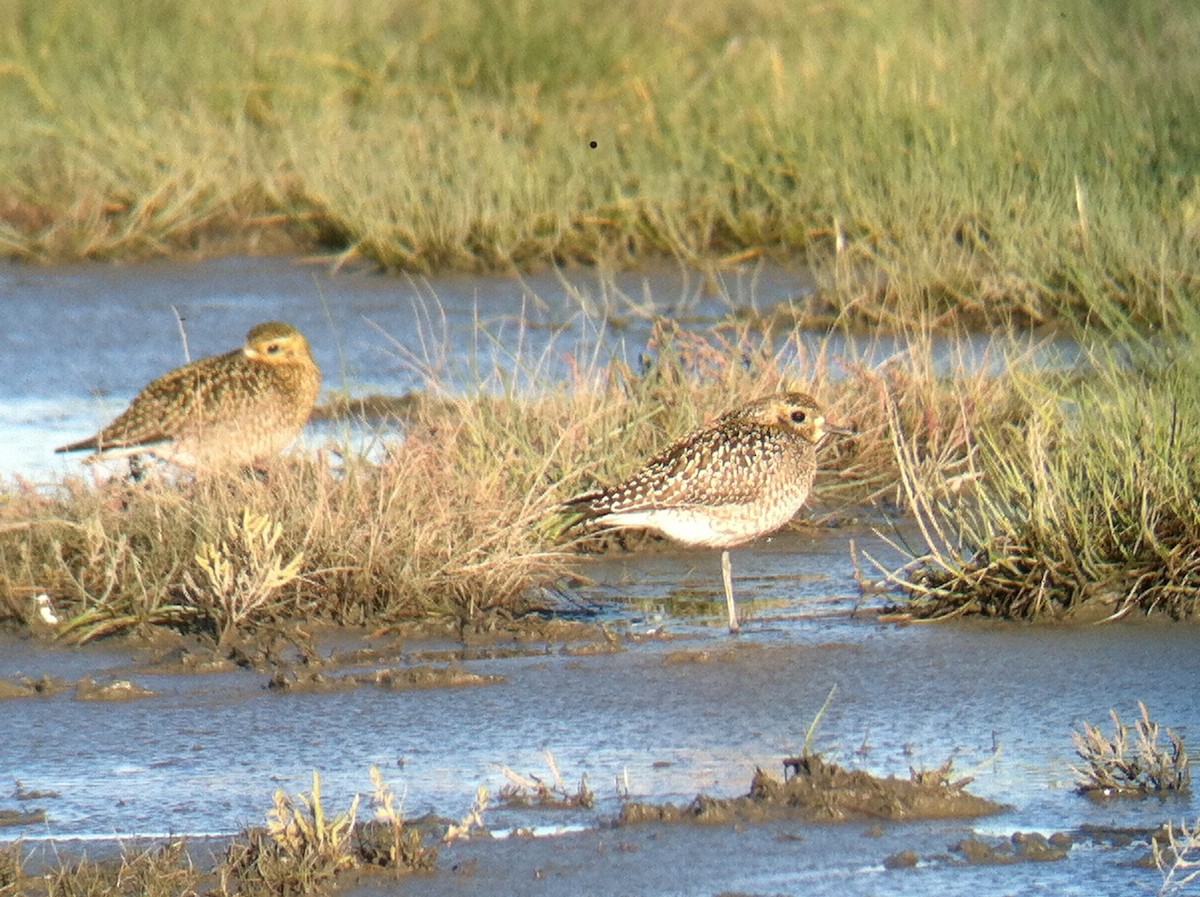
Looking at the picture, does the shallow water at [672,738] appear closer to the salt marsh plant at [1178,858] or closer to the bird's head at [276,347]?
the salt marsh plant at [1178,858]

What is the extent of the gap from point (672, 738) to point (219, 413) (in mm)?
3716

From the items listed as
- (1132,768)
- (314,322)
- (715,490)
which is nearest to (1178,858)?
(1132,768)

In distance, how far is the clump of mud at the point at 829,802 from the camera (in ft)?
17.7

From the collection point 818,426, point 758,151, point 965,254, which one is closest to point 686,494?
point 818,426

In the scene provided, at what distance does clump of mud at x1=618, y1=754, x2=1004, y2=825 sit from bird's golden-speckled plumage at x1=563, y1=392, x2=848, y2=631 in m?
2.35

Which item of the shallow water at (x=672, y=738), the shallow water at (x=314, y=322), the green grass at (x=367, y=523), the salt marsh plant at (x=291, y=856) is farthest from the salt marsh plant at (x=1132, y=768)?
the shallow water at (x=314, y=322)

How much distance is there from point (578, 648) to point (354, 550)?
894 mm

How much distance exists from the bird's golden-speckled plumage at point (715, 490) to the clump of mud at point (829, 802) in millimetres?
2349

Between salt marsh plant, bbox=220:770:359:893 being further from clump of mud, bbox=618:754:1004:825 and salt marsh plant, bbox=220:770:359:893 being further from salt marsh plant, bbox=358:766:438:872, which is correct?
clump of mud, bbox=618:754:1004:825

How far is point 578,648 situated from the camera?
7137mm

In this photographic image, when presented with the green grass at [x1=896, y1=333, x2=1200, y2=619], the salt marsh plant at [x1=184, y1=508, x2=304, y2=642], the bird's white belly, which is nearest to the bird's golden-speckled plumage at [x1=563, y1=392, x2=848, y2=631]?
the bird's white belly

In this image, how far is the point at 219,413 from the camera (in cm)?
932

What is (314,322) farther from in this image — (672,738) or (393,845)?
(393,845)

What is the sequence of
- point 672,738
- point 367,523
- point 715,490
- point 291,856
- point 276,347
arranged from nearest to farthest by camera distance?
point 291,856
point 672,738
point 367,523
point 715,490
point 276,347
